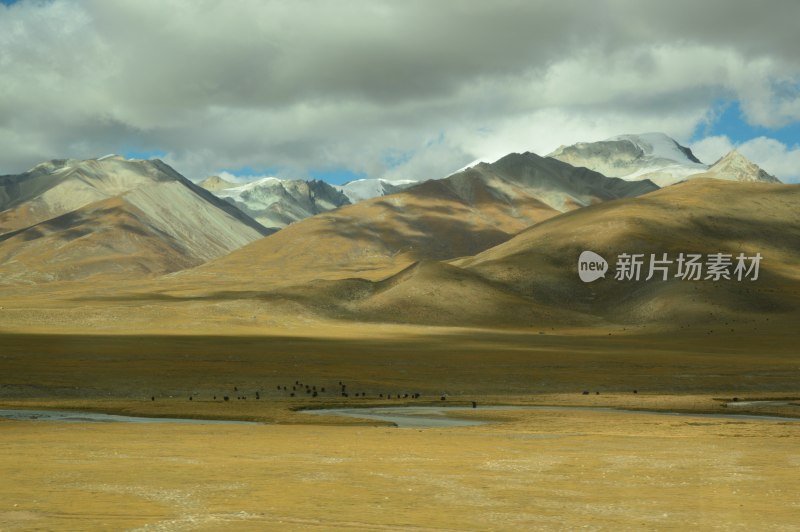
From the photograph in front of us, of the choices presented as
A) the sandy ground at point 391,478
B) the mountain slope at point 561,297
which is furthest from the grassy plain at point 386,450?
the mountain slope at point 561,297

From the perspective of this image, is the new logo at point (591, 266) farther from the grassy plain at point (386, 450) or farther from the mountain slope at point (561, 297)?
the grassy plain at point (386, 450)

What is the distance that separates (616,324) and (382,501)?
5526 inches

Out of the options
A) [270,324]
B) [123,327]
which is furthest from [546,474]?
[270,324]

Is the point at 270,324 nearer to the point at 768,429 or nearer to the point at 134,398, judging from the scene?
the point at 134,398

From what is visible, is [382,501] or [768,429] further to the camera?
[768,429]

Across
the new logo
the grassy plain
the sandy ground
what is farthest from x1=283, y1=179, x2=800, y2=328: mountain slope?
the sandy ground

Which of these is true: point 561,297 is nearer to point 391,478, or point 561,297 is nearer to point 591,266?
point 591,266

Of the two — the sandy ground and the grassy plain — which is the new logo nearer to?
the grassy plain

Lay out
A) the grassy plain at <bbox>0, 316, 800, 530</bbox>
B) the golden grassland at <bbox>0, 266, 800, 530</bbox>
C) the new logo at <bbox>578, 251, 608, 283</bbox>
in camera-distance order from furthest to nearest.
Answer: the new logo at <bbox>578, 251, 608, 283</bbox> < the golden grassland at <bbox>0, 266, 800, 530</bbox> < the grassy plain at <bbox>0, 316, 800, 530</bbox>

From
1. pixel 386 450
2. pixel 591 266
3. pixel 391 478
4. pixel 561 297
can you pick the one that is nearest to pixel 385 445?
pixel 386 450

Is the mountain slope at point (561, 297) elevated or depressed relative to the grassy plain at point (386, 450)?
elevated

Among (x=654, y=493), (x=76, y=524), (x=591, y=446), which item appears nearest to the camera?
(x=76, y=524)

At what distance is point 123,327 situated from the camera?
119062 mm

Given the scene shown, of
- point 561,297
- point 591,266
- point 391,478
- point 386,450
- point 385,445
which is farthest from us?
point 591,266
